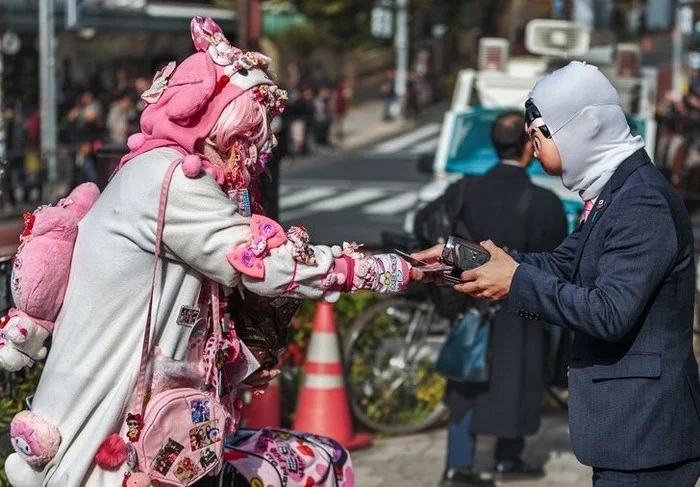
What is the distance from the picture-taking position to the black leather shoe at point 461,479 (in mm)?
6434

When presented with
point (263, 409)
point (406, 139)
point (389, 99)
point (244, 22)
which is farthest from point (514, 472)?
point (389, 99)

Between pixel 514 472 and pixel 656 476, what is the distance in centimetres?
337

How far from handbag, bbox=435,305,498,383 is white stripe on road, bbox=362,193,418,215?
14940 mm

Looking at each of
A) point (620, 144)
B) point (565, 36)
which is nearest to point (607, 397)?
point (620, 144)

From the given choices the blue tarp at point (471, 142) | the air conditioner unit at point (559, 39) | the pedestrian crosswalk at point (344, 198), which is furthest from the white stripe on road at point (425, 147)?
the blue tarp at point (471, 142)

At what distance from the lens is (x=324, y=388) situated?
6875 millimetres

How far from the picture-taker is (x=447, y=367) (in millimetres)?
6406

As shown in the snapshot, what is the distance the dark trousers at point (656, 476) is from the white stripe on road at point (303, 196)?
18997 mm

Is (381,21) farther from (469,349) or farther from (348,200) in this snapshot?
(469,349)

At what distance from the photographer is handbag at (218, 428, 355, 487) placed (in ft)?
11.9

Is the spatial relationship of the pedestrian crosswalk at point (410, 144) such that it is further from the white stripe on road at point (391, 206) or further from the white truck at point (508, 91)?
the white truck at point (508, 91)

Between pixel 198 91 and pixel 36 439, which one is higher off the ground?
pixel 198 91

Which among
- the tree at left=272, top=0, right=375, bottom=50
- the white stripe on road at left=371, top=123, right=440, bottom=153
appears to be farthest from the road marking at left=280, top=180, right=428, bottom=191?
the tree at left=272, top=0, right=375, bottom=50

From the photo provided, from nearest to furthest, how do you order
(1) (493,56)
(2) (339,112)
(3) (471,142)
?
(3) (471,142)
(1) (493,56)
(2) (339,112)
